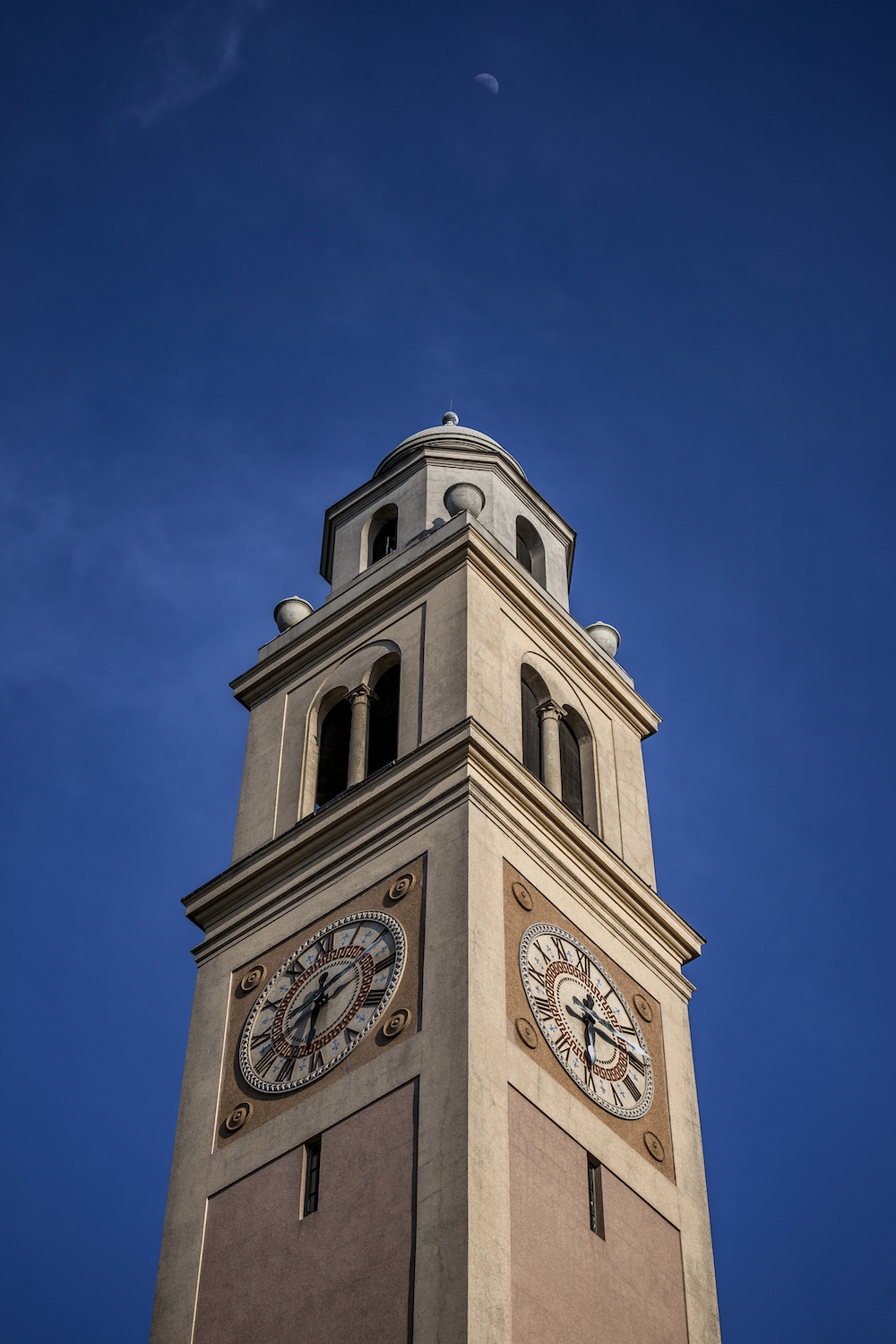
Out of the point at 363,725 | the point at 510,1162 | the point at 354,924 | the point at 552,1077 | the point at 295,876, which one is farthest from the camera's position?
the point at 363,725

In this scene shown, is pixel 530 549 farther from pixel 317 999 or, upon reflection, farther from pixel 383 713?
pixel 317 999

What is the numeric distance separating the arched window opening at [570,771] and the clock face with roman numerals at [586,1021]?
4425 millimetres

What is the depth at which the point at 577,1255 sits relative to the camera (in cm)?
2516

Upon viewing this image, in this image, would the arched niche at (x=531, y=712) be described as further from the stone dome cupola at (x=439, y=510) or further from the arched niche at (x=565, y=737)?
the stone dome cupola at (x=439, y=510)

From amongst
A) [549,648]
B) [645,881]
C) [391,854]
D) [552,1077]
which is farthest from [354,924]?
[549,648]

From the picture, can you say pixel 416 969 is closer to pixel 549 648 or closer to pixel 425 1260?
pixel 425 1260

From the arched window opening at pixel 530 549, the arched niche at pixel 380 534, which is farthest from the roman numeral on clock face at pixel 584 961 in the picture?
the arched niche at pixel 380 534

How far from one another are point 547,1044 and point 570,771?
800 centimetres

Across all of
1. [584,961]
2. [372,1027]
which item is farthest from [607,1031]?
[372,1027]

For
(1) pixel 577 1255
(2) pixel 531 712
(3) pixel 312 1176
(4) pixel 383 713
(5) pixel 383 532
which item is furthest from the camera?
(5) pixel 383 532

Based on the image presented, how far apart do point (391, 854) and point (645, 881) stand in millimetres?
5244

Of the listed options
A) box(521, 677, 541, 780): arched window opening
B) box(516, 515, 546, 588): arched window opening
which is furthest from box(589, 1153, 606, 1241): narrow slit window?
box(516, 515, 546, 588): arched window opening

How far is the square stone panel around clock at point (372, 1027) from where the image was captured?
88.5 ft

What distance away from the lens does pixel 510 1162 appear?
24984mm
